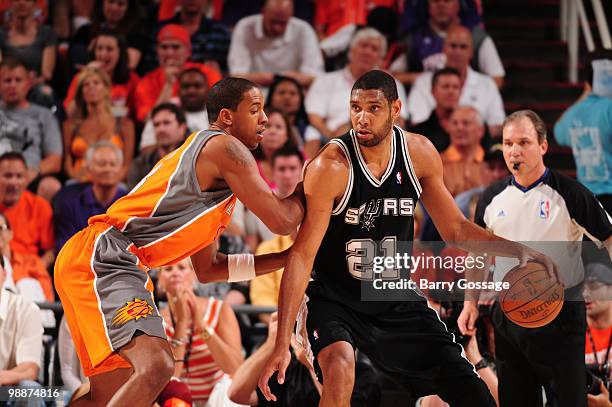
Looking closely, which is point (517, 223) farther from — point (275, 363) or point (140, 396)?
point (140, 396)

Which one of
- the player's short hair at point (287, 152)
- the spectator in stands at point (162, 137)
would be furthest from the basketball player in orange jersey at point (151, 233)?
the spectator in stands at point (162, 137)

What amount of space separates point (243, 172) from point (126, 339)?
87 cm

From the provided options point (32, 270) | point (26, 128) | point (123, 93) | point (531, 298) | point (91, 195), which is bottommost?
point (32, 270)

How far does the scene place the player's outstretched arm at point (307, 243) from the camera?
4.22 metres

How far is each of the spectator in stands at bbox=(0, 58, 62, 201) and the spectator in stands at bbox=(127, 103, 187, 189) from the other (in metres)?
0.76

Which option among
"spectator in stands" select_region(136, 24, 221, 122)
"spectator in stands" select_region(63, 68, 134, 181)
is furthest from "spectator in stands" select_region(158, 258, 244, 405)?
"spectator in stands" select_region(136, 24, 221, 122)

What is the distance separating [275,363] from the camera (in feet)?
13.8

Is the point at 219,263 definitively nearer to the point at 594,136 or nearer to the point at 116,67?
the point at 594,136

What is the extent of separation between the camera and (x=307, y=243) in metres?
4.29

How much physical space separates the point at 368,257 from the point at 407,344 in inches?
16.9

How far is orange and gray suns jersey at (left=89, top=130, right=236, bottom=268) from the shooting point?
4.31 m

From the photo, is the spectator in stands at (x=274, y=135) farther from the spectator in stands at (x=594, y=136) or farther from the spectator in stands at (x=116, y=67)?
the spectator in stands at (x=594, y=136)

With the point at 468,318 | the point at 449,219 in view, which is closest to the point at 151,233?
the point at 449,219

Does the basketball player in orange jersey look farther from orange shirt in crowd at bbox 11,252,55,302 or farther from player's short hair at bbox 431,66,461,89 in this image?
player's short hair at bbox 431,66,461,89
